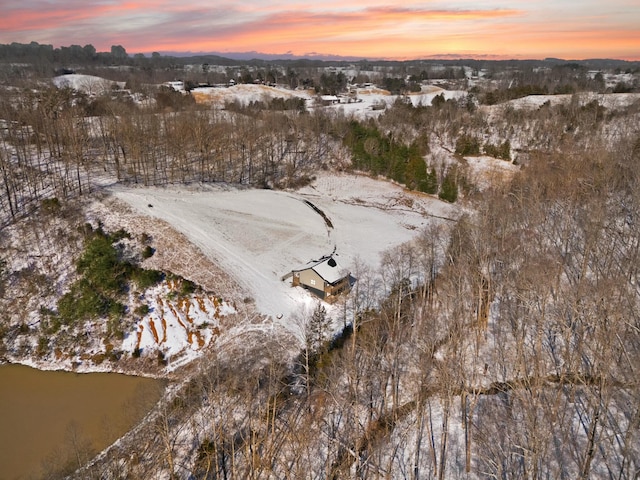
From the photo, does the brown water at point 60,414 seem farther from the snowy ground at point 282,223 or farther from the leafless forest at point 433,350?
the snowy ground at point 282,223

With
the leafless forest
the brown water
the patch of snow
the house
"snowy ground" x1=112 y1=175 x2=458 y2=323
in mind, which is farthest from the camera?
the patch of snow

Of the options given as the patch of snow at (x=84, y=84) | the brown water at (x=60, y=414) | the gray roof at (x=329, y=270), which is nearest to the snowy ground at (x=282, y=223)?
the gray roof at (x=329, y=270)

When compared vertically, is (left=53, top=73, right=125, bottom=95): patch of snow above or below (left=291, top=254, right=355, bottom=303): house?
above

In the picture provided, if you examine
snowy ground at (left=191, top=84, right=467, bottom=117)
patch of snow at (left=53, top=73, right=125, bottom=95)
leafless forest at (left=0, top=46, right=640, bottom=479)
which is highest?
patch of snow at (left=53, top=73, right=125, bottom=95)

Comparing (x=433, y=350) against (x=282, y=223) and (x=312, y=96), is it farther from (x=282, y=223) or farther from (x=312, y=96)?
(x=312, y=96)

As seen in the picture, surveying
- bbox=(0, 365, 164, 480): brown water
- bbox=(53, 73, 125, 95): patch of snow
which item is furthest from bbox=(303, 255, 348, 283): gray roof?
bbox=(53, 73, 125, 95): patch of snow

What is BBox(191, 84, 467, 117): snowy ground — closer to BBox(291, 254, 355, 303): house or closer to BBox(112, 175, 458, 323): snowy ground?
BBox(112, 175, 458, 323): snowy ground

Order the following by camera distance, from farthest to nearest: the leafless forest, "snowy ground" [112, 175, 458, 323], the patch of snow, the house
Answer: the patch of snow, "snowy ground" [112, 175, 458, 323], the house, the leafless forest

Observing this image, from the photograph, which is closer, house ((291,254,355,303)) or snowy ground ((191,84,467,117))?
house ((291,254,355,303))

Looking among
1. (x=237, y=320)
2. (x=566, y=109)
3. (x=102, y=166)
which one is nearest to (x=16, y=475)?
(x=237, y=320)
